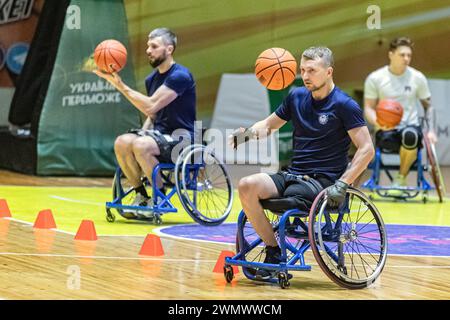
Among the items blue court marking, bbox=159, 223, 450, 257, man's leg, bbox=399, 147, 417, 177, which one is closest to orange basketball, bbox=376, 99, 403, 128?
man's leg, bbox=399, 147, 417, 177

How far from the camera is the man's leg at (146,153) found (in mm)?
8453

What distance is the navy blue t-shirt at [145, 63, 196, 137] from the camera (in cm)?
870

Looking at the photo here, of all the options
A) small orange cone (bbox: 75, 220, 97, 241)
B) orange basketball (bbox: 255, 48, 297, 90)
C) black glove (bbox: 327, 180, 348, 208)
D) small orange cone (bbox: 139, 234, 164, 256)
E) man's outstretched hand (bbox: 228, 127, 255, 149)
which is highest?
orange basketball (bbox: 255, 48, 297, 90)

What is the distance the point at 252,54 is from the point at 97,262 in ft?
29.0

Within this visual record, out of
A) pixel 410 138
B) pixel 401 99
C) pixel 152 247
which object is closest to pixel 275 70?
pixel 152 247

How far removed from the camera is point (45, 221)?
8.04 m

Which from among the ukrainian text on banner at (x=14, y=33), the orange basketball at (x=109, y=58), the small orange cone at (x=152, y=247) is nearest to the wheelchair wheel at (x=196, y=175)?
the orange basketball at (x=109, y=58)

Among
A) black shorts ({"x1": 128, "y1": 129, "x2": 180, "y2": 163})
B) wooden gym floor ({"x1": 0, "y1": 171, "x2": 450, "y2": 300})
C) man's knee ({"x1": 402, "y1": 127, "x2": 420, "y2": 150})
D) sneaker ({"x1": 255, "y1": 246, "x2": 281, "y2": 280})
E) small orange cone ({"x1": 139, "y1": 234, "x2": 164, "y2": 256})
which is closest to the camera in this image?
wooden gym floor ({"x1": 0, "y1": 171, "x2": 450, "y2": 300})

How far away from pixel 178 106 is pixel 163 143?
15.6 inches

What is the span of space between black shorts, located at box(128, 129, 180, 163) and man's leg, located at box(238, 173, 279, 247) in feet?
9.33

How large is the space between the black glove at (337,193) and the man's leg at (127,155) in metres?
3.23

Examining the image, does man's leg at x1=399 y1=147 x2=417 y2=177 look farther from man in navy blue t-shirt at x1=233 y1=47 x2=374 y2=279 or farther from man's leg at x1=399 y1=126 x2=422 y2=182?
man in navy blue t-shirt at x1=233 y1=47 x2=374 y2=279
